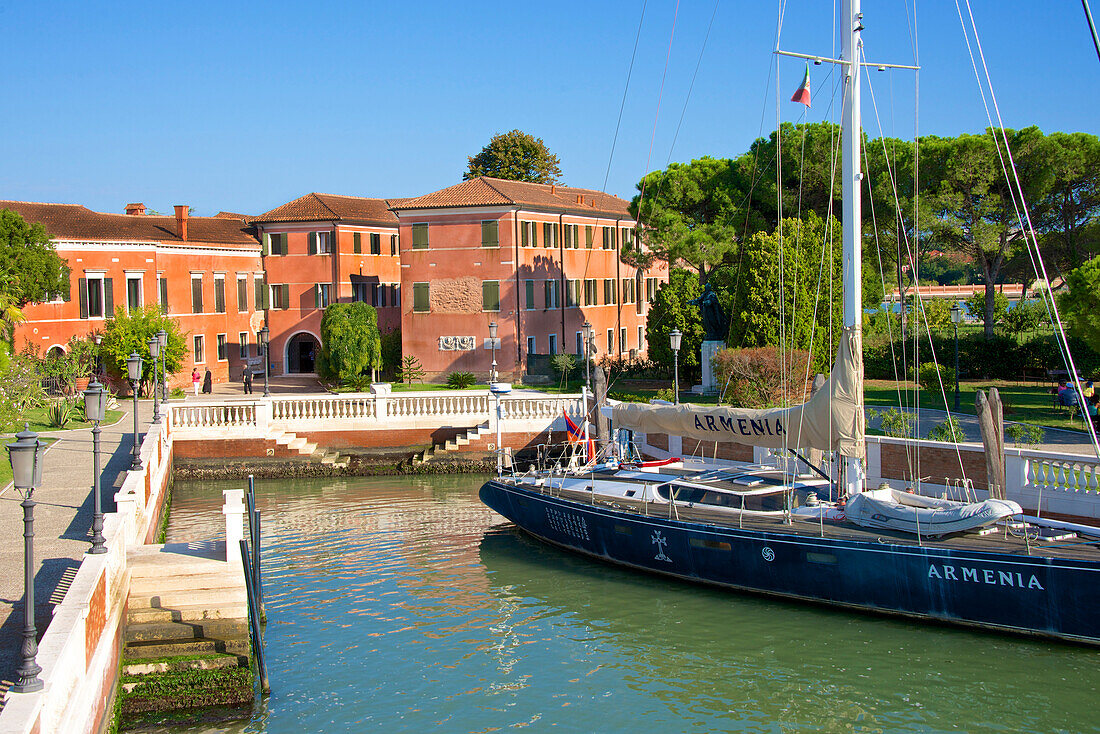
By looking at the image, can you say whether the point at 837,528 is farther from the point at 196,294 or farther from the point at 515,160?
the point at 515,160

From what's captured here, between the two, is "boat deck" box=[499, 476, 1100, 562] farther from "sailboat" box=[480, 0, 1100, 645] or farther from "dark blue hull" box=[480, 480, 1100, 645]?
"dark blue hull" box=[480, 480, 1100, 645]

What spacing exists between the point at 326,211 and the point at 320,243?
161 centimetres

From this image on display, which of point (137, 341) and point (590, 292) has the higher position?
point (590, 292)

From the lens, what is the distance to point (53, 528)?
1534 cm

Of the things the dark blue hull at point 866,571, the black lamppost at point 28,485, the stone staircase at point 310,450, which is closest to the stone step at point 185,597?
the black lamppost at point 28,485

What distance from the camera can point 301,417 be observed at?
94.5 ft

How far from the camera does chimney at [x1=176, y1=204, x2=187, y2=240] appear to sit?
142 feet

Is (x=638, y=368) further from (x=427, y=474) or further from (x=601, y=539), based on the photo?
(x=601, y=539)

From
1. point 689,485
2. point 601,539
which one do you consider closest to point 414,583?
point 601,539

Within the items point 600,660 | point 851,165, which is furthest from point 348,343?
point 600,660

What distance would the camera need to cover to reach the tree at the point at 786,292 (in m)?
31.0

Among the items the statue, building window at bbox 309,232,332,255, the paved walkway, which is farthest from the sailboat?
building window at bbox 309,232,332,255

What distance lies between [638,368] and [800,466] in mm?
20459

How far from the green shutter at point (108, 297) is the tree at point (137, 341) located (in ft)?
4.62
